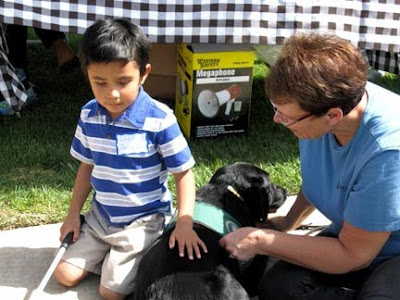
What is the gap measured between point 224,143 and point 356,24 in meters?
1.01

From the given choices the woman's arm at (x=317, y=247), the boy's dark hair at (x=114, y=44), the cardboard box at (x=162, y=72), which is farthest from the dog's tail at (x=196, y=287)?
the cardboard box at (x=162, y=72)

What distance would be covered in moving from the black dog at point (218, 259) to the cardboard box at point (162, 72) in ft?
5.57

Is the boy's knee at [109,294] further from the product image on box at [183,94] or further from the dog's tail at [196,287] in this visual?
the product image on box at [183,94]

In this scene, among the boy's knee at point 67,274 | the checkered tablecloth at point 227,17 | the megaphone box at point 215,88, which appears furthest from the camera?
the megaphone box at point 215,88

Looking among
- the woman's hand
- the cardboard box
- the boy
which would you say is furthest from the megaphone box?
the woman's hand

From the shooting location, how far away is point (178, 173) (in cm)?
225

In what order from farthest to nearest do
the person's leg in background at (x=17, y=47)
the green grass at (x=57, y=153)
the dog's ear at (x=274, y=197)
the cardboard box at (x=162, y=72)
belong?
the person's leg in background at (x=17, y=47) < the cardboard box at (x=162, y=72) < the green grass at (x=57, y=153) < the dog's ear at (x=274, y=197)

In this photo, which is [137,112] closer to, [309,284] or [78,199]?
[78,199]

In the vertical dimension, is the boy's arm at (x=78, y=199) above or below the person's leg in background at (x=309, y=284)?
above

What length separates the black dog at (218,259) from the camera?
197 cm

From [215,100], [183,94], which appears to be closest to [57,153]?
[183,94]

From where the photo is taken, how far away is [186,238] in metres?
2.08

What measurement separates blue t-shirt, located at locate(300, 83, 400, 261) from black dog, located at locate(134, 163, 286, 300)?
419 millimetres

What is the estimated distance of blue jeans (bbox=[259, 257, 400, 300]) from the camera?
1.92 m
